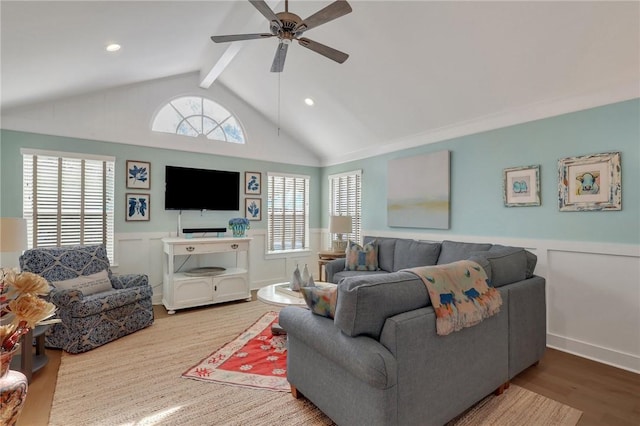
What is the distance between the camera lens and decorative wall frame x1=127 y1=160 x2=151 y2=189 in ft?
14.6

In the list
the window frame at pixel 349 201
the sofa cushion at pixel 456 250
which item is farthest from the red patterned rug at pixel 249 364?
the window frame at pixel 349 201

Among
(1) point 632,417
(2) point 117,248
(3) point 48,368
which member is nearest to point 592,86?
(1) point 632,417

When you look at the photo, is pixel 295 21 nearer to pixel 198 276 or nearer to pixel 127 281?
pixel 127 281

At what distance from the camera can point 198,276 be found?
439cm

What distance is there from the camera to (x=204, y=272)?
450cm

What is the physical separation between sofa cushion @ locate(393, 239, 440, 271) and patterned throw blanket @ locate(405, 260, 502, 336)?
5.76 feet

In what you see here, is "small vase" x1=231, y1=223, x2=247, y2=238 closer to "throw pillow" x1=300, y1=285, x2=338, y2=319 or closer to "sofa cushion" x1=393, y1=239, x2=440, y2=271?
"sofa cushion" x1=393, y1=239, x2=440, y2=271

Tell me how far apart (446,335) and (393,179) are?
128 inches

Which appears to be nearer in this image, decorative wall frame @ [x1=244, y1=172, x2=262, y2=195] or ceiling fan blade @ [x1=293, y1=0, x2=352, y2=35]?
ceiling fan blade @ [x1=293, y1=0, x2=352, y2=35]

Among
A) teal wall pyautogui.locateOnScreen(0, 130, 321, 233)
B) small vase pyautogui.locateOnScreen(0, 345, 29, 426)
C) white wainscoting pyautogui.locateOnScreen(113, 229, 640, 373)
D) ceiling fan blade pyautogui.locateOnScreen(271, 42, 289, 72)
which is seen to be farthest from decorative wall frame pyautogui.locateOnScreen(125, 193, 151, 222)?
white wainscoting pyautogui.locateOnScreen(113, 229, 640, 373)

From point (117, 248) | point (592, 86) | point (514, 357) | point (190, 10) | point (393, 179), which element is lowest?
point (514, 357)

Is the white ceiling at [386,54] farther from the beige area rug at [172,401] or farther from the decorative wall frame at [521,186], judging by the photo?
the beige area rug at [172,401]

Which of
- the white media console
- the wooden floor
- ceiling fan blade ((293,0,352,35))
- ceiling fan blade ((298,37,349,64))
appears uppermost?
ceiling fan blade ((293,0,352,35))

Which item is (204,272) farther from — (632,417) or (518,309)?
(632,417)
